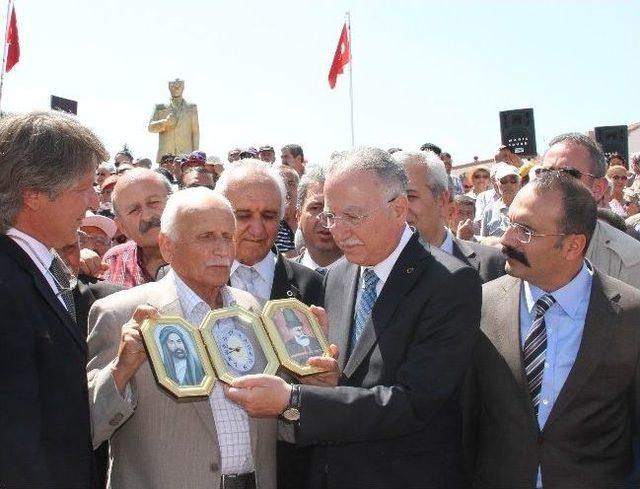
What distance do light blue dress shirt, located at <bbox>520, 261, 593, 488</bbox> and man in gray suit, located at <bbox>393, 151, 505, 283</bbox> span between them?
166 cm

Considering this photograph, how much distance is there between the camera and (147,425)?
3.54 meters

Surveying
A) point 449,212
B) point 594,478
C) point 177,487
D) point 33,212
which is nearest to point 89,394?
point 177,487

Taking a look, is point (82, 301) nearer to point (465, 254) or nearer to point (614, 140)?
point (465, 254)

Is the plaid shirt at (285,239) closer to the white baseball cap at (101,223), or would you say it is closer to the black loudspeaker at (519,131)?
the white baseball cap at (101,223)

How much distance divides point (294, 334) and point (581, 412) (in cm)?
144

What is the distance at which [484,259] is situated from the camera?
5.61 m

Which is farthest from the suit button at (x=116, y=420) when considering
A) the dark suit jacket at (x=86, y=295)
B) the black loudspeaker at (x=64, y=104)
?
the black loudspeaker at (x=64, y=104)

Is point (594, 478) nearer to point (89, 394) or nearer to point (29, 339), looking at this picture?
point (89, 394)

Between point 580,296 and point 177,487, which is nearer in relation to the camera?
point 177,487

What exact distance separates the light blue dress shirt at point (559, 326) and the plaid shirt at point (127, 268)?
8.49 ft

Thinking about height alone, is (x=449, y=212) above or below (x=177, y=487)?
above

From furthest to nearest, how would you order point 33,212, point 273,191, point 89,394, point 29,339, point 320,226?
1. point 320,226
2. point 273,191
3. point 89,394
4. point 33,212
5. point 29,339

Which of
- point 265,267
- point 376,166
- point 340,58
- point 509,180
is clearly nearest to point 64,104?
point 340,58

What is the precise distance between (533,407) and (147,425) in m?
1.84
